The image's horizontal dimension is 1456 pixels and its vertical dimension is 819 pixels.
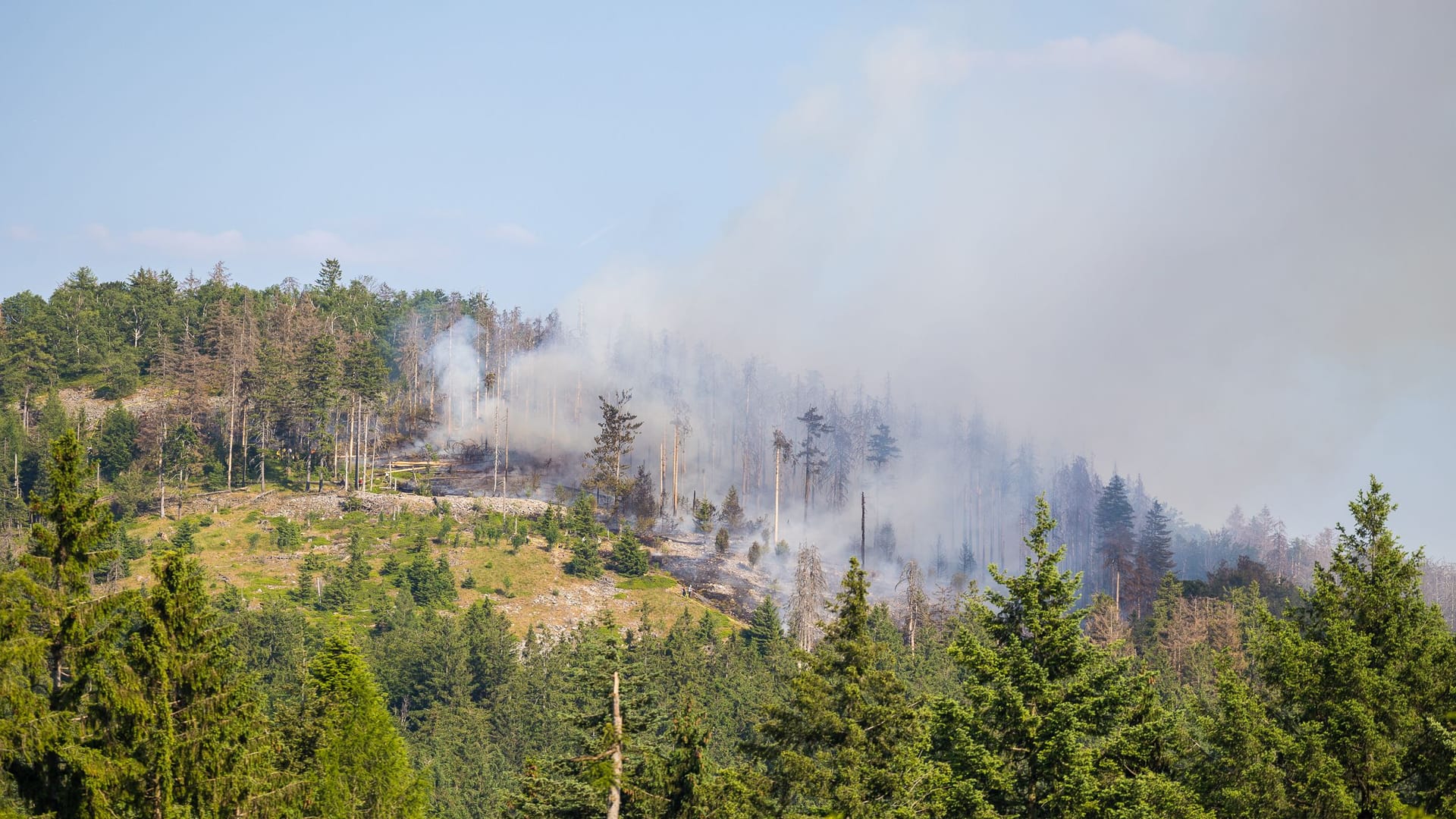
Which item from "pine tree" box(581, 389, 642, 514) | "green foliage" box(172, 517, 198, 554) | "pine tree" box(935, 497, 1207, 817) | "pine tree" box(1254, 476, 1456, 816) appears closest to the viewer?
"pine tree" box(935, 497, 1207, 817)

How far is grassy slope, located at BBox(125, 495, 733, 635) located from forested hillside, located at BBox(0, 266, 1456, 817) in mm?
563

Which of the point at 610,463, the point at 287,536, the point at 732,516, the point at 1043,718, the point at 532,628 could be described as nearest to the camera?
the point at 1043,718

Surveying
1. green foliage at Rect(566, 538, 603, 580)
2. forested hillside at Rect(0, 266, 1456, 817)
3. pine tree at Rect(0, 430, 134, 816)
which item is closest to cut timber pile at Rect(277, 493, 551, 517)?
forested hillside at Rect(0, 266, 1456, 817)

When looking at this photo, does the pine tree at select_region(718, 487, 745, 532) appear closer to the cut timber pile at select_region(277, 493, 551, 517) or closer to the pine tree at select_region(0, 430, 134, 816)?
the cut timber pile at select_region(277, 493, 551, 517)

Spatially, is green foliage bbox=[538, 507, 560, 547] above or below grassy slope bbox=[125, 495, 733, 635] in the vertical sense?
above

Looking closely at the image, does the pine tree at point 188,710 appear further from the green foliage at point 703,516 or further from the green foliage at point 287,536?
the green foliage at point 703,516

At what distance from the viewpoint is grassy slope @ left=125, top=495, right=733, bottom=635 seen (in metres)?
112

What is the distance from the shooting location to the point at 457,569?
120 m

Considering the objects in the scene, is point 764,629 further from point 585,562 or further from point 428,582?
point 428,582

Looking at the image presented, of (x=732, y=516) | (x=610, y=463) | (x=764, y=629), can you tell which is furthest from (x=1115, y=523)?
(x=764, y=629)

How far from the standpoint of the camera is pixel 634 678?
3541 centimetres

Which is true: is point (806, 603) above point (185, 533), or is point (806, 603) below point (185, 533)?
below

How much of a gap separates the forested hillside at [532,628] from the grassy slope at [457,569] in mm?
563

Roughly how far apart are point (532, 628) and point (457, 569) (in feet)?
62.6
